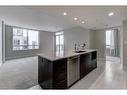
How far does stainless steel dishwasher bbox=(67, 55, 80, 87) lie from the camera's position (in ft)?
9.85

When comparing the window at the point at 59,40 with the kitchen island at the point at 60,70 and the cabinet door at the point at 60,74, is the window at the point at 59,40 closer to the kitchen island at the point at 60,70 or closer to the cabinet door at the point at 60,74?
the kitchen island at the point at 60,70

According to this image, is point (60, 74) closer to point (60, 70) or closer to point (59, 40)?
point (60, 70)

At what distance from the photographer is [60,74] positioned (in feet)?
8.54

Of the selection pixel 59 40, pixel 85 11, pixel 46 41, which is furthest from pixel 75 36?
pixel 85 11

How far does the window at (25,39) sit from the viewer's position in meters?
8.53

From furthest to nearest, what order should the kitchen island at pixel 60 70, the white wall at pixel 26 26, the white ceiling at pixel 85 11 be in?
the white wall at pixel 26 26
the white ceiling at pixel 85 11
the kitchen island at pixel 60 70

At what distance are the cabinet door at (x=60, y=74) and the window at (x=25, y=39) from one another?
6737 mm

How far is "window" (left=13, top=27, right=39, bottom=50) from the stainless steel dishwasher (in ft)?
21.1


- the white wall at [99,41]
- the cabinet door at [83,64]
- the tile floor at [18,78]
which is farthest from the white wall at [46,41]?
the cabinet door at [83,64]

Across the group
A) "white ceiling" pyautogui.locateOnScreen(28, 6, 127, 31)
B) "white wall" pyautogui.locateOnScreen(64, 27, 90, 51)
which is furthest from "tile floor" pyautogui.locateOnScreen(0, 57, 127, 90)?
"white wall" pyautogui.locateOnScreen(64, 27, 90, 51)
